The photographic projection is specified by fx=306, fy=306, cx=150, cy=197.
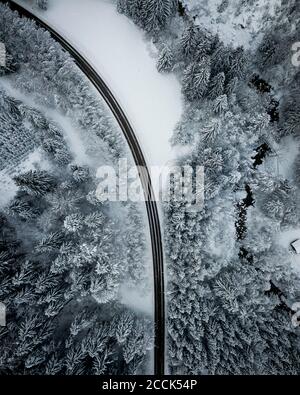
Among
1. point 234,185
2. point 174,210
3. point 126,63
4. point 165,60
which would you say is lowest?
point 174,210

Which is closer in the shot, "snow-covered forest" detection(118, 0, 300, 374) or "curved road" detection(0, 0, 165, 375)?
"snow-covered forest" detection(118, 0, 300, 374)

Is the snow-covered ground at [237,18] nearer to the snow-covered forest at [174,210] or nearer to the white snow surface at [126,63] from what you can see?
the snow-covered forest at [174,210]

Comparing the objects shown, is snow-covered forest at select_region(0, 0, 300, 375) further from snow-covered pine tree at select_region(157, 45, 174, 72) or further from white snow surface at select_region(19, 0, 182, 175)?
white snow surface at select_region(19, 0, 182, 175)

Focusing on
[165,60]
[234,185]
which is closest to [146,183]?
[234,185]

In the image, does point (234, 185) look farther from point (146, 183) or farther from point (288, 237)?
point (146, 183)

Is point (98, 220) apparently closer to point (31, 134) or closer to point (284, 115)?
point (31, 134)

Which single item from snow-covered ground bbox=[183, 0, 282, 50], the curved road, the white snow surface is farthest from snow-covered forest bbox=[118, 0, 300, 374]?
the white snow surface
